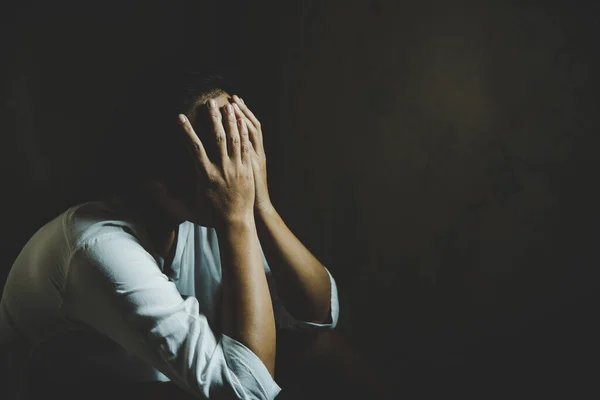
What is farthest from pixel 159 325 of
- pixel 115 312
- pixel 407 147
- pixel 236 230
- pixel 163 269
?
pixel 407 147

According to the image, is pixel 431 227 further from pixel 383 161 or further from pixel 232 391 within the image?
pixel 232 391

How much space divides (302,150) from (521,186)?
59 cm

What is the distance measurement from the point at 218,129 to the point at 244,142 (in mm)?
56

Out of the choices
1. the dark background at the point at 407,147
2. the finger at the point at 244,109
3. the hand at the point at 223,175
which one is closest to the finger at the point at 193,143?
the hand at the point at 223,175

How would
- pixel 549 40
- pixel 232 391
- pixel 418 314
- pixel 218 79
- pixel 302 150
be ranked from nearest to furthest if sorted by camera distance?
pixel 232 391 → pixel 218 79 → pixel 549 40 → pixel 418 314 → pixel 302 150

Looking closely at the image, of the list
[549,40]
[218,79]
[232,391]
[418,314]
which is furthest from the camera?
[418,314]

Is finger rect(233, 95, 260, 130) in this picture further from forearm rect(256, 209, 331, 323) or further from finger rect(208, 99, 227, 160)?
forearm rect(256, 209, 331, 323)

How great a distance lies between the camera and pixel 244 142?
878 millimetres

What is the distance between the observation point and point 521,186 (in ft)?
3.84

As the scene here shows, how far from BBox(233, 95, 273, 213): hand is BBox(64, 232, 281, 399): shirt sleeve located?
269 mm

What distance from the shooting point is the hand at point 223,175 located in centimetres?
83

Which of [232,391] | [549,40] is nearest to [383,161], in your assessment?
[549,40]

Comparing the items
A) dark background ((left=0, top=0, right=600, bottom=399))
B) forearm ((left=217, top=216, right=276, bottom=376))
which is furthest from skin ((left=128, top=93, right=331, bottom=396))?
dark background ((left=0, top=0, right=600, bottom=399))

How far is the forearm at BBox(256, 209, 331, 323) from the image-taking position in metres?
0.98
